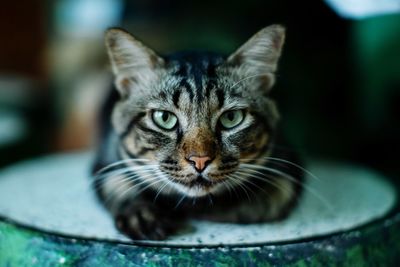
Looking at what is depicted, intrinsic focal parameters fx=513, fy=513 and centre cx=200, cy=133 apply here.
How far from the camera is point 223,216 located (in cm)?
97

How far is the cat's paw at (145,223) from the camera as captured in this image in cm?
86

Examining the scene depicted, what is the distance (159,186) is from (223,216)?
134 mm

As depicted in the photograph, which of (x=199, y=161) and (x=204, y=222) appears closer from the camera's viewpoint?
(x=199, y=161)

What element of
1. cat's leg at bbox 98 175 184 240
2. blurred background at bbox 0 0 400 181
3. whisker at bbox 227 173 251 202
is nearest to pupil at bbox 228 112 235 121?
whisker at bbox 227 173 251 202

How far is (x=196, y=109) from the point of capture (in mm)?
884

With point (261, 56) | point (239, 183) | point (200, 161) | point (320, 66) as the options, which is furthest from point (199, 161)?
point (320, 66)

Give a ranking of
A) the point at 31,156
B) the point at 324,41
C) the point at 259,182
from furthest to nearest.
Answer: the point at 31,156 → the point at 324,41 → the point at 259,182

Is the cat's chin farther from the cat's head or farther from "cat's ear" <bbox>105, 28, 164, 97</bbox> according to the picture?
"cat's ear" <bbox>105, 28, 164, 97</bbox>

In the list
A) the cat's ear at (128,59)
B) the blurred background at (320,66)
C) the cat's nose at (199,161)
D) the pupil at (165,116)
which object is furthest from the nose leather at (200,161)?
the blurred background at (320,66)

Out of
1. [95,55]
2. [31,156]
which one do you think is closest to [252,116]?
[31,156]

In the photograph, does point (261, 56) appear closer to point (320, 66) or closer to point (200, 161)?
point (200, 161)

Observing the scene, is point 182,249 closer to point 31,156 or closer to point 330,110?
point 330,110

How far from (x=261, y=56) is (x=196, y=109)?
179 millimetres

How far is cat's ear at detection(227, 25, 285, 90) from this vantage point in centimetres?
92
